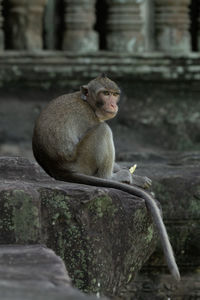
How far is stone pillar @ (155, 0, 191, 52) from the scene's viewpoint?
10.6 meters

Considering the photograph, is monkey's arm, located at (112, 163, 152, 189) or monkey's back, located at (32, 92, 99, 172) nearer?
monkey's back, located at (32, 92, 99, 172)

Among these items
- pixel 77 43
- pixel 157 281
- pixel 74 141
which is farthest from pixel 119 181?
pixel 77 43

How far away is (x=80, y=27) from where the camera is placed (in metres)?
10.4

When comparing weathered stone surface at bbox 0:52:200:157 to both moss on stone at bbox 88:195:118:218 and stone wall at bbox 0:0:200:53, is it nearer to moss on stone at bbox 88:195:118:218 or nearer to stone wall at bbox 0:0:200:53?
stone wall at bbox 0:0:200:53

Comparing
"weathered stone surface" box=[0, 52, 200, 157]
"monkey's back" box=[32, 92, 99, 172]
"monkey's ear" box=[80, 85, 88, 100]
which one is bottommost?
"weathered stone surface" box=[0, 52, 200, 157]

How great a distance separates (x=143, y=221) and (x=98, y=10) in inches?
202

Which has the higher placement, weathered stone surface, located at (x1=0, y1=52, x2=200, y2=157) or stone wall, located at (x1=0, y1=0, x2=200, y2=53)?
stone wall, located at (x1=0, y1=0, x2=200, y2=53)

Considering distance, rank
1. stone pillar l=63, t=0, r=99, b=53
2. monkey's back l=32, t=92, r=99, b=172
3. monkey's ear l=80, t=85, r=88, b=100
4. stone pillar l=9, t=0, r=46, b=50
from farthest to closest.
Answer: stone pillar l=63, t=0, r=99, b=53
stone pillar l=9, t=0, r=46, b=50
monkey's ear l=80, t=85, r=88, b=100
monkey's back l=32, t=92, r=99, b=172

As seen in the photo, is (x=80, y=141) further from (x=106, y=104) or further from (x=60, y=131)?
(x=106, y=104)

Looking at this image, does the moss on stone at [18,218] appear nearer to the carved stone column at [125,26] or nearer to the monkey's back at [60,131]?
the monkey's back at [60,131]

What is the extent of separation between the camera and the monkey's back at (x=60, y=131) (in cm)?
642

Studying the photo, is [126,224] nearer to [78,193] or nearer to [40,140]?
[78,193]

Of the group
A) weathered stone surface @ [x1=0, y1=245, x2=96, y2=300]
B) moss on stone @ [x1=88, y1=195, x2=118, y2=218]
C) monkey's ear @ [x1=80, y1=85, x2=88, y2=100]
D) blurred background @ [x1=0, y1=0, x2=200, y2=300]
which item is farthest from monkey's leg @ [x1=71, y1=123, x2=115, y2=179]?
blurred background @ [x1=0, y1=0, x2=200, y2=300]

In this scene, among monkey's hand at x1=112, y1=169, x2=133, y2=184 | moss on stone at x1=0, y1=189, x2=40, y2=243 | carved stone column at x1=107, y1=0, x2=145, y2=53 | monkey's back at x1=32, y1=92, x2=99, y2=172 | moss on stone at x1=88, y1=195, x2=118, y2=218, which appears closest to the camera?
moss on stone at x1=0, y1=189, x2=40, y2=243
